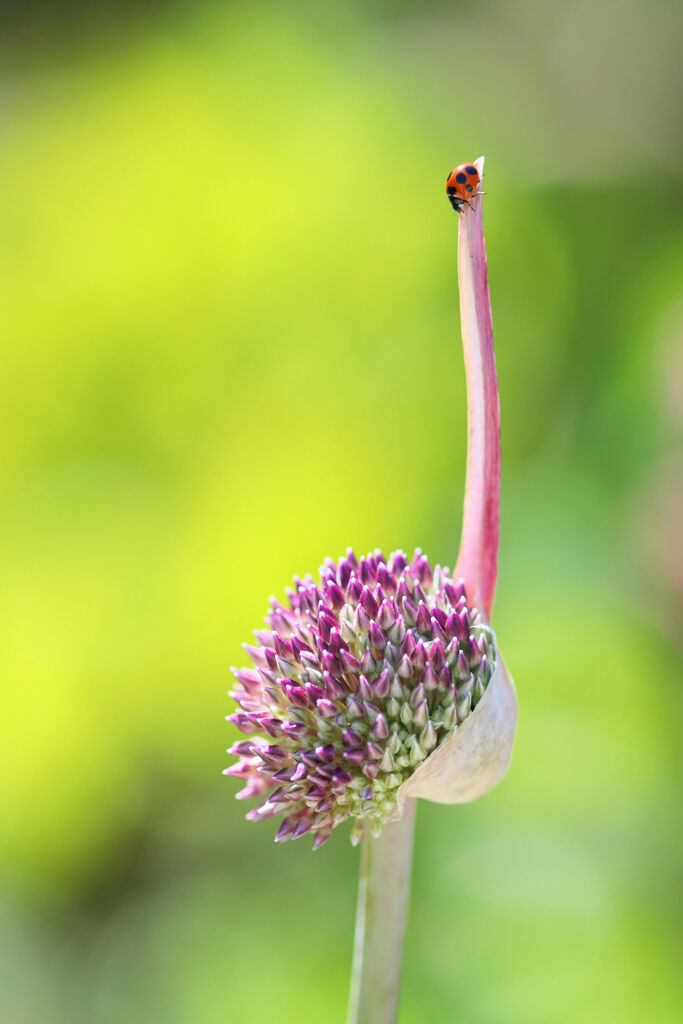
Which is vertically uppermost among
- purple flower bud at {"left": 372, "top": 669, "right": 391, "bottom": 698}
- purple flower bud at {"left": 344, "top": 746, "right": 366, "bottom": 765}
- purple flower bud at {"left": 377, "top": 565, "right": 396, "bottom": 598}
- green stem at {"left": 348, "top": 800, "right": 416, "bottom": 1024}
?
purple flower bud at {"left": 377, "top": 565, "right": 396, "bottom": 598}

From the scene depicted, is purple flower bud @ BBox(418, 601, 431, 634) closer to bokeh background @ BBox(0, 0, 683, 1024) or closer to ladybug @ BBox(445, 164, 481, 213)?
ladybug @ BBox(445, 164, 481, 213)

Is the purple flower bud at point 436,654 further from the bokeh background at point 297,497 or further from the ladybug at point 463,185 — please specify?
the bokeh background at point 297,497

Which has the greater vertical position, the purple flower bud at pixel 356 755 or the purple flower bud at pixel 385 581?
the purple flower bud at pixel 385 581

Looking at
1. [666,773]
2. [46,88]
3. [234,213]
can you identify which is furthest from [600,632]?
[46,88]

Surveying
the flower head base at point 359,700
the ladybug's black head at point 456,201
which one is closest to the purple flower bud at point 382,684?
the flower head base at point 359,700

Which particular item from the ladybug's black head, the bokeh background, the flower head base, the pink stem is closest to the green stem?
the flower head base

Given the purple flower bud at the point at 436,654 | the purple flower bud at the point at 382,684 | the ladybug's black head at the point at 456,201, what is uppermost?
the ladybug's black head at the point at 456,201
